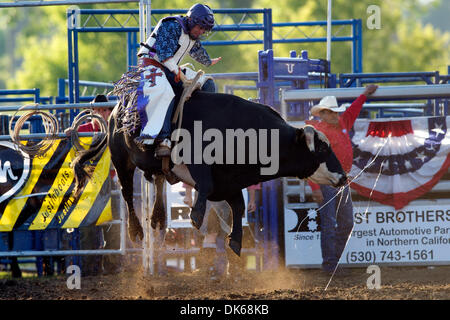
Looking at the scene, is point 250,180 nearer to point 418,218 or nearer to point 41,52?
point 418,218

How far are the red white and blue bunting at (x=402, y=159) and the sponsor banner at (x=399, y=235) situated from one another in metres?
0.19

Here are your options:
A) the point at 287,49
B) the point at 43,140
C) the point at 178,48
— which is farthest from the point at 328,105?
the point at 287,49

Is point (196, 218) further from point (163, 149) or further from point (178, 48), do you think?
point (178, 48)

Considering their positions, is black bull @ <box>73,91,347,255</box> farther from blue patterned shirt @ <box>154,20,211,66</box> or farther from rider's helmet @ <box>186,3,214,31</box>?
rider's helmet @ <box>186,3,214,31</box>

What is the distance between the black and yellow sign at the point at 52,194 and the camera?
8414 millimetres

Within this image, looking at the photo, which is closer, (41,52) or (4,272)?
(4,272)

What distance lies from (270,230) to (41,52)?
25520mm

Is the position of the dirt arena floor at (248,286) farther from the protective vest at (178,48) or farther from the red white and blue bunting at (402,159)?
the protective vest at (178,48)

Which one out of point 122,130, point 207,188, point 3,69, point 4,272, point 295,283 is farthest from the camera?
point 3,69

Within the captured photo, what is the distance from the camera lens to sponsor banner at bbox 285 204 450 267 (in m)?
8.41

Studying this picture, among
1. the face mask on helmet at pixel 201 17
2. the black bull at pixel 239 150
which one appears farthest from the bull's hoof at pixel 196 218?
the face mask on helmet at pixel 201 17

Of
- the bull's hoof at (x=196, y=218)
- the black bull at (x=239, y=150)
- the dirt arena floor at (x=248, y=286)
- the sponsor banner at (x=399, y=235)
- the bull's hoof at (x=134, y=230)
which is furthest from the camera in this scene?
the sponsor banner at (x=399, y=235)

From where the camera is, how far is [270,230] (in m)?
8.52

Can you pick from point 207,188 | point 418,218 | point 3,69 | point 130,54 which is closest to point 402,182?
point 418,218
